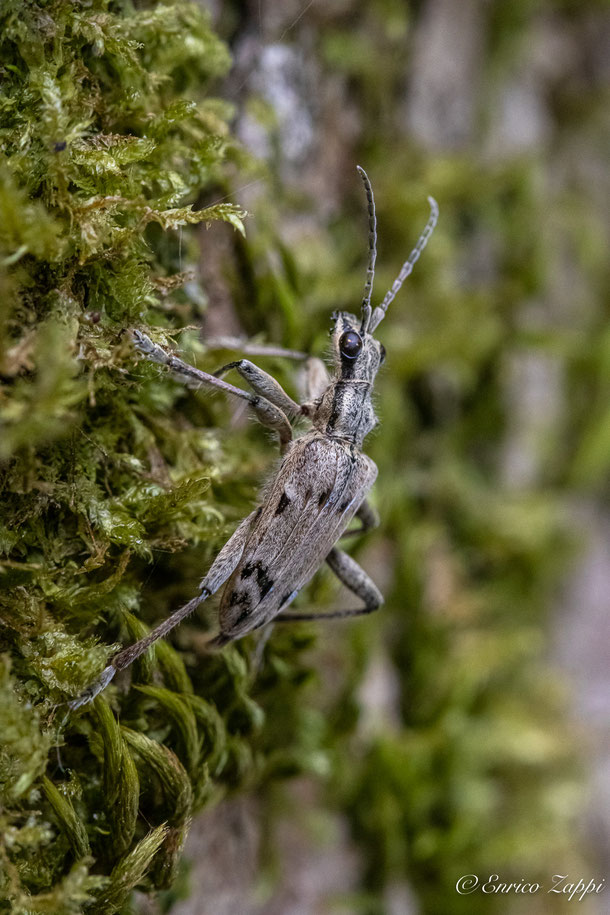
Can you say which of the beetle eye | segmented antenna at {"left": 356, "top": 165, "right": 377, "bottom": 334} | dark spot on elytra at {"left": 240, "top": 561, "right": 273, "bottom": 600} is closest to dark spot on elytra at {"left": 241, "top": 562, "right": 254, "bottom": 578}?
dark spot on elytra at {"left": 240, "top": 561, "right": 273, "bottom": 600}

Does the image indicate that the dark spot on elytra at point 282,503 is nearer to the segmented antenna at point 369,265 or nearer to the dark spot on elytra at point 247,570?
the dark spot on elytra at point 247,570

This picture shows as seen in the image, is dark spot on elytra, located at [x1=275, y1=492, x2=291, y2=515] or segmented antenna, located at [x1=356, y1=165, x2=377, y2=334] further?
segmented antenna, located at [x1=356, y1=165, x2=377, y2=334]

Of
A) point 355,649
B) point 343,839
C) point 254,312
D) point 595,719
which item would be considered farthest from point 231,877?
point 595,719

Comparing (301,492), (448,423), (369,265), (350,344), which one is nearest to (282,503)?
(301,492)

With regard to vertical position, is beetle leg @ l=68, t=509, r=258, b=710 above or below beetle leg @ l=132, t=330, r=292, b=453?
below

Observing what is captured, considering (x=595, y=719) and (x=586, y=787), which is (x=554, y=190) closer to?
(x=595, y=719)

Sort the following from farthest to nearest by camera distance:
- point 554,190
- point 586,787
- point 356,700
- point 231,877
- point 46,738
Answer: point 554,190 → point 586,787 → point 356,700 → point 231,877 → point 46,738

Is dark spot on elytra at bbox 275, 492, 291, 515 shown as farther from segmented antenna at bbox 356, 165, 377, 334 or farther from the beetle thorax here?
segmented antenna at bbox 356, 165, 377, 334

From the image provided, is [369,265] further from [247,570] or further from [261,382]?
[247,570]
